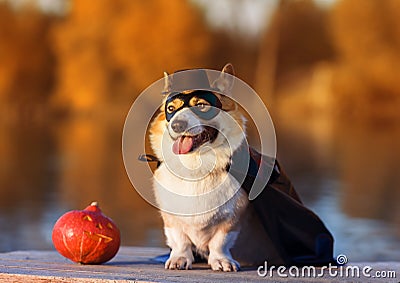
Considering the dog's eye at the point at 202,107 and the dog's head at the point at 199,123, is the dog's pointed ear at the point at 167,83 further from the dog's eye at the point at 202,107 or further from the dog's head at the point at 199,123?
the dog's eye at the point at 202,107

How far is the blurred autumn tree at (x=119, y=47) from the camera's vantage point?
32.5m

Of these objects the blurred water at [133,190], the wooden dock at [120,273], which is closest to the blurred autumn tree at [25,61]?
the blurred water at [133,190]

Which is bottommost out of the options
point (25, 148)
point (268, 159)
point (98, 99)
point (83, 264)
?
point (83, 264)

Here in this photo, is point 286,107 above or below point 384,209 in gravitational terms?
above

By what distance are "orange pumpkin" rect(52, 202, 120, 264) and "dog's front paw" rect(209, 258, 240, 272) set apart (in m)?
Answer: 0.44

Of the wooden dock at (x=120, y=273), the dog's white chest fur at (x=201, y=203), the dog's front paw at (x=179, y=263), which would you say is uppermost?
the dog's white chest fur at (x=201, y=203)

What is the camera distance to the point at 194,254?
3.48 meters

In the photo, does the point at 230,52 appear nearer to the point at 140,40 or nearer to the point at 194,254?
the point at 140,40

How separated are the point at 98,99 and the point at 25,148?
623 inches

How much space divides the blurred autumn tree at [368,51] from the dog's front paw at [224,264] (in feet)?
93.0

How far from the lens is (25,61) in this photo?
3234 centimetres

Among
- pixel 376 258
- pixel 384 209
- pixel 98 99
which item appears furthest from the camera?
pixel 98 99

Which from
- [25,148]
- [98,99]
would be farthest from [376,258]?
[98,99]

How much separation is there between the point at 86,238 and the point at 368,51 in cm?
2902
